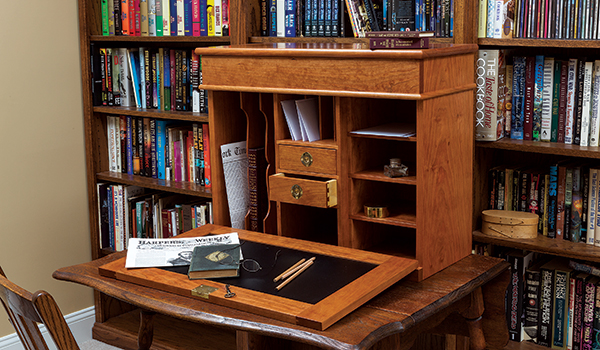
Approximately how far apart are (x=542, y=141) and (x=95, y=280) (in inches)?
51.7

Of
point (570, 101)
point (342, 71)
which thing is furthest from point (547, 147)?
point (342, 71)

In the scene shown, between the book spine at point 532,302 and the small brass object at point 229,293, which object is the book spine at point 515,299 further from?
the small brass object at point 229,293

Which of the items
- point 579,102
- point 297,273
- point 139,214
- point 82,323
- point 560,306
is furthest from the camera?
point 82,323

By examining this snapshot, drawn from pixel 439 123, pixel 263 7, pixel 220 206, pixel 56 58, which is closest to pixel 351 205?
pixel 439 123

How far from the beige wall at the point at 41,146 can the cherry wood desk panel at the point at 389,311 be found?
3.77 ft

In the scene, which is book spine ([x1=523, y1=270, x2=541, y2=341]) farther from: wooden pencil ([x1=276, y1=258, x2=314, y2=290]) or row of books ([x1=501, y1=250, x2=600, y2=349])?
wooden pencil ([x1=276, y1=258, x2=314, y2=290])

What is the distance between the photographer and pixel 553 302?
2016 millimetres

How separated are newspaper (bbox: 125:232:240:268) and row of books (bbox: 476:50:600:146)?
83cm

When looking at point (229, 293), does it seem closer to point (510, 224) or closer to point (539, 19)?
point (510, 224)

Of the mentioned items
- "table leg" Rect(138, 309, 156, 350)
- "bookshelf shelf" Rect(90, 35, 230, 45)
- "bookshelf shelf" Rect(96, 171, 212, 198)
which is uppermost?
"bookshelf shelf" Rect(90, 35, 230, 45)

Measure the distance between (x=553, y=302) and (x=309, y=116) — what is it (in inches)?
36.7

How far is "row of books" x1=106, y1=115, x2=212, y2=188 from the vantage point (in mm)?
2650

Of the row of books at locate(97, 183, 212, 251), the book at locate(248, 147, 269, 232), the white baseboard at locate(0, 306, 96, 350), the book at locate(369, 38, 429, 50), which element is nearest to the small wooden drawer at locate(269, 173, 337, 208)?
the book at locate(248, 147, 269, 232)

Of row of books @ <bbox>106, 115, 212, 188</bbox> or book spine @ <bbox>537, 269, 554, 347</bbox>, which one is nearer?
book spine @ <bbox>537, 269, 554, 347</bbox>
